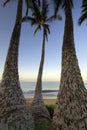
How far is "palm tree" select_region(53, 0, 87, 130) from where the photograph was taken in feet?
45.5

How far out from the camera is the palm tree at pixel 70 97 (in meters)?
13.9

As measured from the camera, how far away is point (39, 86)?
26.1 m

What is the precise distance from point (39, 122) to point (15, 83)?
529 cm

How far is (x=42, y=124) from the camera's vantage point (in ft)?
65.2

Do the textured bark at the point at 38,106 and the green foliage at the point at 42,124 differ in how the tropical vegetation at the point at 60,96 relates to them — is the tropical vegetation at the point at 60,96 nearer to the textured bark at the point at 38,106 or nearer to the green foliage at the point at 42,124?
the green foliage at the point at 42,124

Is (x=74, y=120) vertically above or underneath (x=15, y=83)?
underneath

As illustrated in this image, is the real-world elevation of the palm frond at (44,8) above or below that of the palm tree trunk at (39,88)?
above

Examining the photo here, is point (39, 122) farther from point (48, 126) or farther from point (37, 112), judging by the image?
point (37, 112)

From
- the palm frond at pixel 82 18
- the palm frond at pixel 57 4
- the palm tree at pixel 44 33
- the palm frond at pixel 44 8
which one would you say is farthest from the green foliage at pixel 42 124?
the palm frond at pixel 44 8

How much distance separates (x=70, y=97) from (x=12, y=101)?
3603 mm

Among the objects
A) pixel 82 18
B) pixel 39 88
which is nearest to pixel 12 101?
pixel 39 88

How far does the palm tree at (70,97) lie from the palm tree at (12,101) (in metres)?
1.93

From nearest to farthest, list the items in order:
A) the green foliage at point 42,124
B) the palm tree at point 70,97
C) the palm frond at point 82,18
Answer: the palm tree at point 70,97 → the green foliage at point 42,124 → the palm frond at point 82,18

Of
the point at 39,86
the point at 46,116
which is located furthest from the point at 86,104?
the point at 39,86
